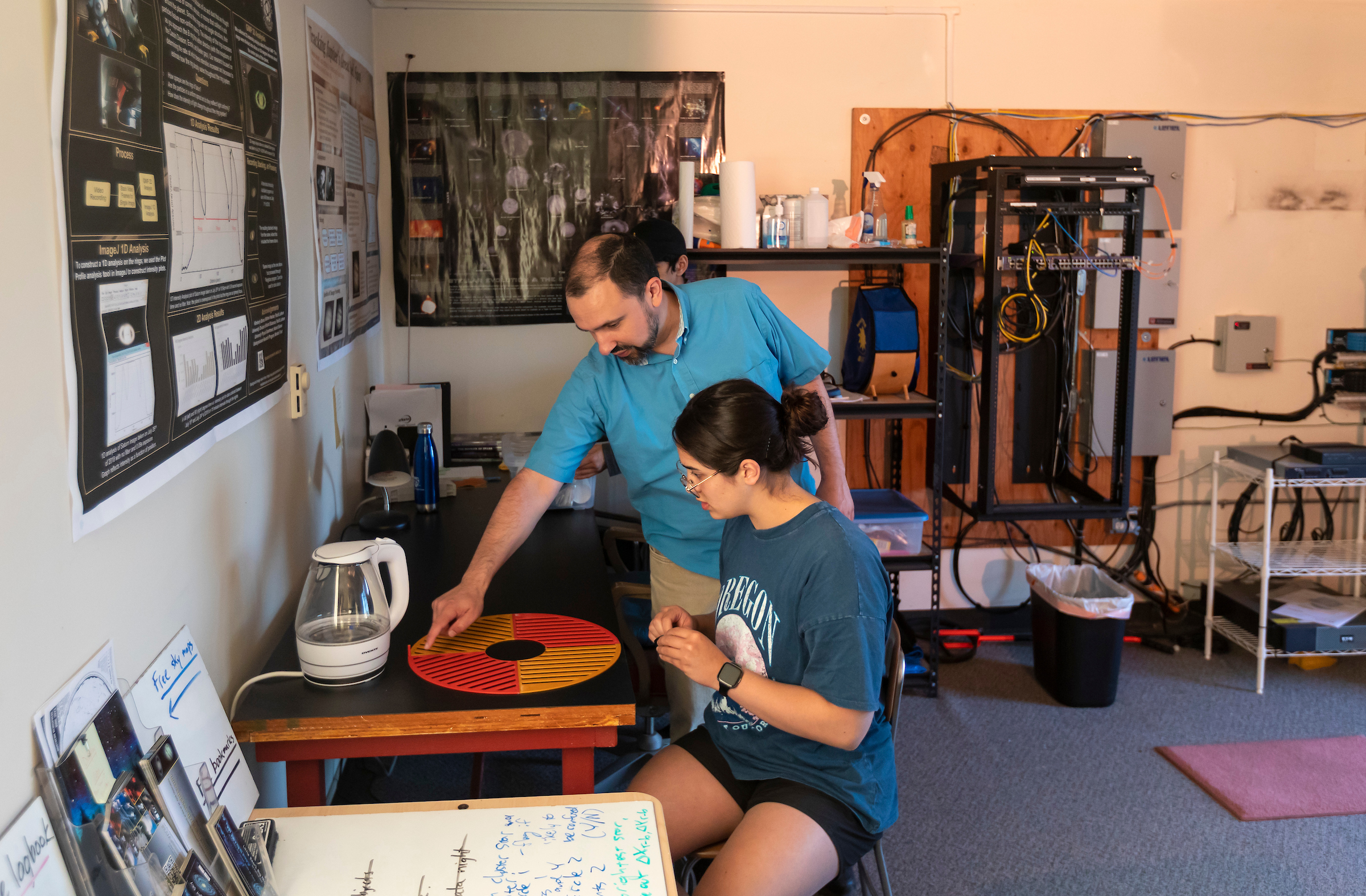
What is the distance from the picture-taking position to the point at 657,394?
2.12 metres

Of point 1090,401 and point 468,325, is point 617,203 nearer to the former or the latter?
point 468,325

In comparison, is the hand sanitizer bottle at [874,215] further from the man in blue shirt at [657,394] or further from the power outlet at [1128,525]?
the power outlet at [1128,525]

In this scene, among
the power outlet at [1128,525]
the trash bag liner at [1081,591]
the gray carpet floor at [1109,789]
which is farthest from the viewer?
the power outlet at [1128,525]

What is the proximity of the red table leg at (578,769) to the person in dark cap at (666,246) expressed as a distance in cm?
181

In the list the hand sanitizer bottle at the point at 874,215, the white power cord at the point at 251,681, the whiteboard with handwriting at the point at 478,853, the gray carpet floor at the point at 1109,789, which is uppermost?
the hand sanitizer bottle at the point at 874,215

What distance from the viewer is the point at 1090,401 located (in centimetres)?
389

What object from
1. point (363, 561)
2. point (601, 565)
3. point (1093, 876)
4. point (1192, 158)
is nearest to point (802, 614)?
point (363, 561)

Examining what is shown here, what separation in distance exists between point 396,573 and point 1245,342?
3530 mm

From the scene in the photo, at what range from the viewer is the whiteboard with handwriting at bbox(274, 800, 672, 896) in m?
1.17

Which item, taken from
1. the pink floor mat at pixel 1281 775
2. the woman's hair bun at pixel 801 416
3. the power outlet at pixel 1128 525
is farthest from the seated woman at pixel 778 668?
the power outlet at pixel 1128 525

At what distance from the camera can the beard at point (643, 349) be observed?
6.58 feet

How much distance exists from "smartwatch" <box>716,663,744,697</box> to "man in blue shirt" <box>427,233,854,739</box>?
0.53 m

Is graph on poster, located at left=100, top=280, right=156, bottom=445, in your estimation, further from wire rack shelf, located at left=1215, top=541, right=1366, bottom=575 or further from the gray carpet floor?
→ wire rack shelf, located at left=1215, top=541, right=1366, bottom=575

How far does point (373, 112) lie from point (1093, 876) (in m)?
3.12
